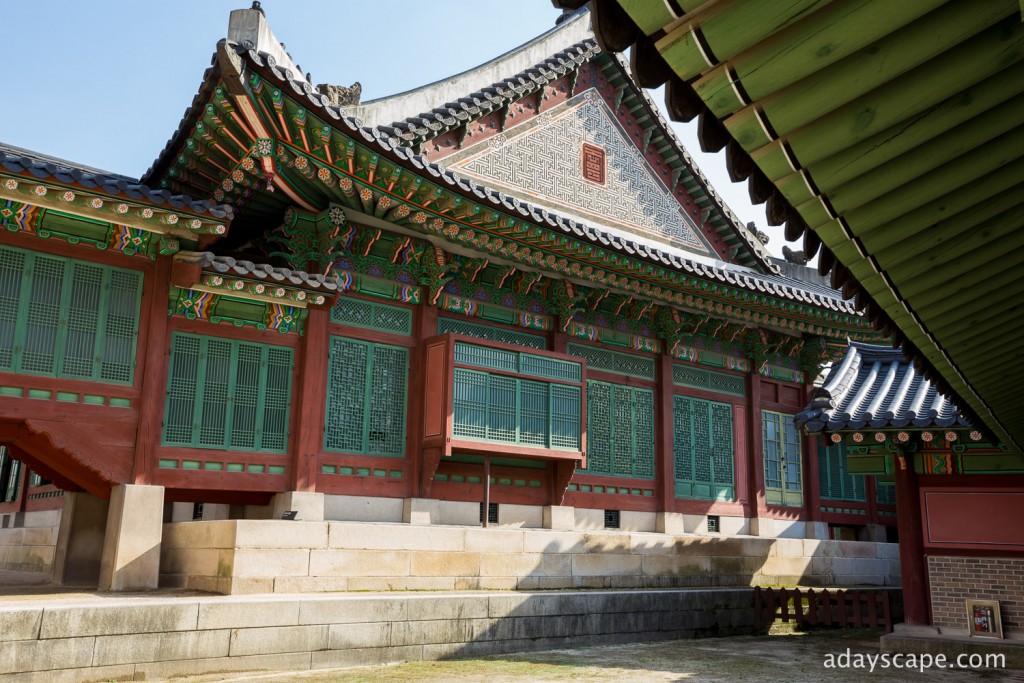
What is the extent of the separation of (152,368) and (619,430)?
8.38 m

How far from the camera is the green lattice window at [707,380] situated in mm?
16953

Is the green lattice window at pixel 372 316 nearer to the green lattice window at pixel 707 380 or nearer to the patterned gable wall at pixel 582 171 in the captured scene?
the patterned gable wall at pixel 582 171

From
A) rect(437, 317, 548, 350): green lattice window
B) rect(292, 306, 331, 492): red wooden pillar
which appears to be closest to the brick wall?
rect(437, 317, 548, 350): green lattice window

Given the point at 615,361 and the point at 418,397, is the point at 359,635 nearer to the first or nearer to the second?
the point at 418,397

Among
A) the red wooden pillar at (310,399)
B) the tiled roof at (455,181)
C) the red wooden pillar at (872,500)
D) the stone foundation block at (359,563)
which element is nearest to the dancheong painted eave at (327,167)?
the tiled roof at (455,181)

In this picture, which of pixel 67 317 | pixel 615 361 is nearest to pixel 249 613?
pixel 67 317

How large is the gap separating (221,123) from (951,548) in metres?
11.0

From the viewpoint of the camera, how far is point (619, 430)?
51.4 feet

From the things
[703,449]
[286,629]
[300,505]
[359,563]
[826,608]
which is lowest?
[826,608]

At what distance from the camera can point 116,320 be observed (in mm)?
10516

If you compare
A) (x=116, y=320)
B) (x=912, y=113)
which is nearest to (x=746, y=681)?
(x=912, y=113)

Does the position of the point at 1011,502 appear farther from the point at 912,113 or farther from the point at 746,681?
the point at 912,113

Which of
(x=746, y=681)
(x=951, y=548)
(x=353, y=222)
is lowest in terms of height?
(x=746, y=681)
